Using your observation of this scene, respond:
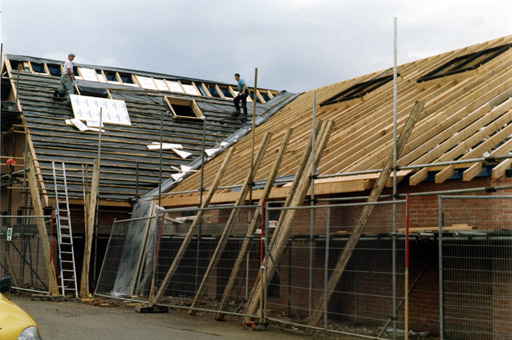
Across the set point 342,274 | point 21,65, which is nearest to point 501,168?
point 342,274

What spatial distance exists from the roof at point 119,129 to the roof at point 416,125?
6.28ft

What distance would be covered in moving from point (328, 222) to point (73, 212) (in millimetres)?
11783

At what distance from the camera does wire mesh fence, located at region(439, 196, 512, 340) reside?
32.0 feet

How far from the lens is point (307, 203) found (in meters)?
14.8

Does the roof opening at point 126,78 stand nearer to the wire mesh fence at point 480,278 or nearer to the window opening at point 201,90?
the window opening at point 201,90

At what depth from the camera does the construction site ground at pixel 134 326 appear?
11016 millimetres

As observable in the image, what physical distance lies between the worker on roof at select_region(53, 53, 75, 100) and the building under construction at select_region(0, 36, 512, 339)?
449 millimetres

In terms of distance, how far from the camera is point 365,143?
49.9 feet

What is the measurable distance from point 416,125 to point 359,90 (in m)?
6.37

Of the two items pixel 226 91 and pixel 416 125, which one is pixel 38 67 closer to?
pixel 226 91

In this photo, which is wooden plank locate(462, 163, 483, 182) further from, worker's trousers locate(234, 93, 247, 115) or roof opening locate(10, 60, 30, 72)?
roof opening locate(10, 60, 30, 72)

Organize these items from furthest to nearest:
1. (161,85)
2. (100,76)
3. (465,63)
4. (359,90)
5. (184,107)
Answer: (161,85)
(100,76)
(184,107)
(359,90)
(465,63)

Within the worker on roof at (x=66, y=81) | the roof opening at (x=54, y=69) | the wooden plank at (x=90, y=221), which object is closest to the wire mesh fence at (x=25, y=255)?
the wooden plank at (x=90, y=221)

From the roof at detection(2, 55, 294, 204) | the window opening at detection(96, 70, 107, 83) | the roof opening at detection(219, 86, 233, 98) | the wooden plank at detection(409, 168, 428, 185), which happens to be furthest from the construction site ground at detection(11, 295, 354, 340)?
the roof opening at detection(219, 86, 233, 98)
